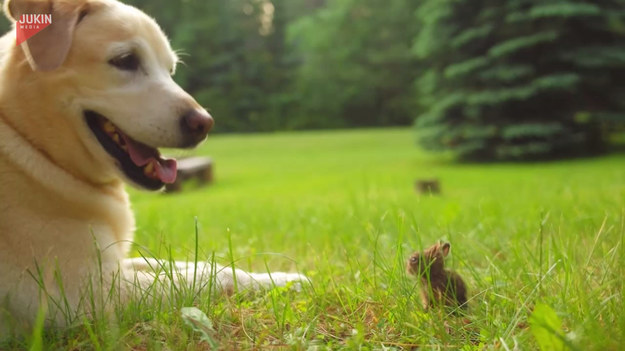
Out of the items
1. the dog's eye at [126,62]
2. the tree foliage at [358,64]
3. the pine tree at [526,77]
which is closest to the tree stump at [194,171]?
the pine tree at [526,77]

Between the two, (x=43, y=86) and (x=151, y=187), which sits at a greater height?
(x=43, y=86)

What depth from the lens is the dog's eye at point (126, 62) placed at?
6.70 feet

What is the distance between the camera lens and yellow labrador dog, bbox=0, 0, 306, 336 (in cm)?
182

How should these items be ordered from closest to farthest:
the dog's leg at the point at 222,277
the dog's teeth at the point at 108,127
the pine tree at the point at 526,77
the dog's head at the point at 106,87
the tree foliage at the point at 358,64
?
the dog's leg at the point at 222,277
the dog's head at the point at 106,87
the dog's teeth at the point at 108,127
the pine tree at the point at 526,77
the tree foliage at the point at 358,64

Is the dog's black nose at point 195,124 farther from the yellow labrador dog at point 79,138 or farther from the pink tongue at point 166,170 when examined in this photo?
the pink tongue at point 166,170

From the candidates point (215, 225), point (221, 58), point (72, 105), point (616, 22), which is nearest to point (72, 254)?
point (72, 105)

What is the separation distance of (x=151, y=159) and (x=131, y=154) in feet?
0.27

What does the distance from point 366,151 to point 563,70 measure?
21.1ft

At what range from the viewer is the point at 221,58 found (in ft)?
114

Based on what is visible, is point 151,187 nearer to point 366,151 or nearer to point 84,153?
point 84,153

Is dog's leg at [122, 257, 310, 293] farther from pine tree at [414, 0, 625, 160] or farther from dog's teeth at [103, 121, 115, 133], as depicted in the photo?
pine tree at [414, 0, 625, 160]

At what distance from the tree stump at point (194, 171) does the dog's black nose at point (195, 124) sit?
756cm

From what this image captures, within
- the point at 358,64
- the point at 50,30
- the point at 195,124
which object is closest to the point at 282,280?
the point at 195,124

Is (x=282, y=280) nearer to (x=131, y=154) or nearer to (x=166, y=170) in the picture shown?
(x=166, y=170)
